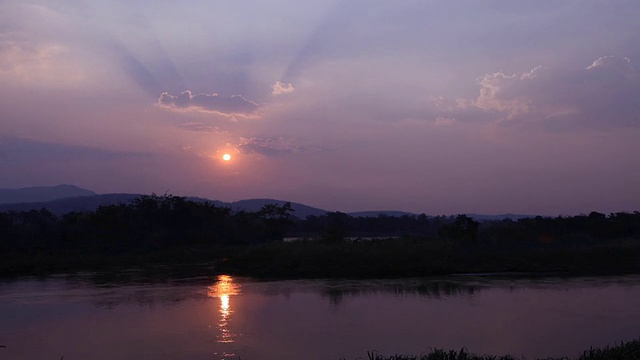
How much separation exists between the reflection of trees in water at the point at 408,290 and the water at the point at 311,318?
1.4 inches

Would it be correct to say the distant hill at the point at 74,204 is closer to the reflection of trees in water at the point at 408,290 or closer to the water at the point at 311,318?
the water at the point at 311,318

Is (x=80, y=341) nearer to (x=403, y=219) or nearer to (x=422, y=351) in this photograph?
(x=422, y=351)

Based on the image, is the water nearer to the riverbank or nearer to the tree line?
the riverbank

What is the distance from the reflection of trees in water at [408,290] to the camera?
58.6 feet

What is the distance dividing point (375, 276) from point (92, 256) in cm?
1534

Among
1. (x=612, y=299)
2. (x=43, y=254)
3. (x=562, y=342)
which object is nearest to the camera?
(x=562, y=342)

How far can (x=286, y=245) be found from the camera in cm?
2780

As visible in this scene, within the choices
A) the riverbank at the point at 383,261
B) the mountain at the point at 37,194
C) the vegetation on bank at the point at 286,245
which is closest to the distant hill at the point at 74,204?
the mountain at the point at 37,194

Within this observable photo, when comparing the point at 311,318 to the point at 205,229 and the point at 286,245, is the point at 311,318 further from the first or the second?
the point at 205,229

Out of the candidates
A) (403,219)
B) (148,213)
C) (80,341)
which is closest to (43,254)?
(148,213)

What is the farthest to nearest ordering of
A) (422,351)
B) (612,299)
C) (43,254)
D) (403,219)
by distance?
(403,219) → (43,254) → (612,299) → (422,351)

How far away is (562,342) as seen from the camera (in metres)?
11.3

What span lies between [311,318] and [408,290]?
566 centimetres

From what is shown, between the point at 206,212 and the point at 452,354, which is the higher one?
the point at 206,212
